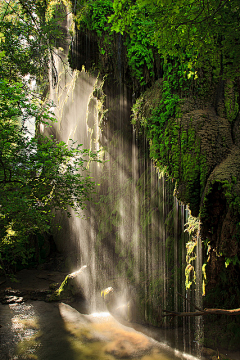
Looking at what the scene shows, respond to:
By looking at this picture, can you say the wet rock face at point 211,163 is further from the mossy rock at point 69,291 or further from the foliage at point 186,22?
the mossy rock at point 69,291

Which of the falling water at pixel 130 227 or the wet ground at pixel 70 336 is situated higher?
the falling water at pixel 130 227

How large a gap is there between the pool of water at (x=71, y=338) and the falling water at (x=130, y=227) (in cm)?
71

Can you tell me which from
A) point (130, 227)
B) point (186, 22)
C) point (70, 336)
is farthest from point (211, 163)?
point (70, 336)

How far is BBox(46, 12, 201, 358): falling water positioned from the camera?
26.2ft

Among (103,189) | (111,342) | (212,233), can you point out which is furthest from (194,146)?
(103,189)

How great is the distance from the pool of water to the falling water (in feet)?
2.32

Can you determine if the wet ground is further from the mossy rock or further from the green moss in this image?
the green moss

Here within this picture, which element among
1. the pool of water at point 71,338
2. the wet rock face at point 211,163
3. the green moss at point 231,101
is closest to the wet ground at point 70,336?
the pool of water at point 71,338

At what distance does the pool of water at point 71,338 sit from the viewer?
6785 mm

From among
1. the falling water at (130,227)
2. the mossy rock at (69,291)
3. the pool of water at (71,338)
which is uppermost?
the falling water at (130,227)

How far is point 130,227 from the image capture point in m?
10.5

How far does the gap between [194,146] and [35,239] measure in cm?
1553

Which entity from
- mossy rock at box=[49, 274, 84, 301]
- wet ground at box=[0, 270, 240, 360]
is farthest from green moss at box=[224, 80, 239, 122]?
mossy rock at box=[49, 274, 84, 301]

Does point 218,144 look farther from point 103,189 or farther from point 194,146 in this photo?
point 103,189
